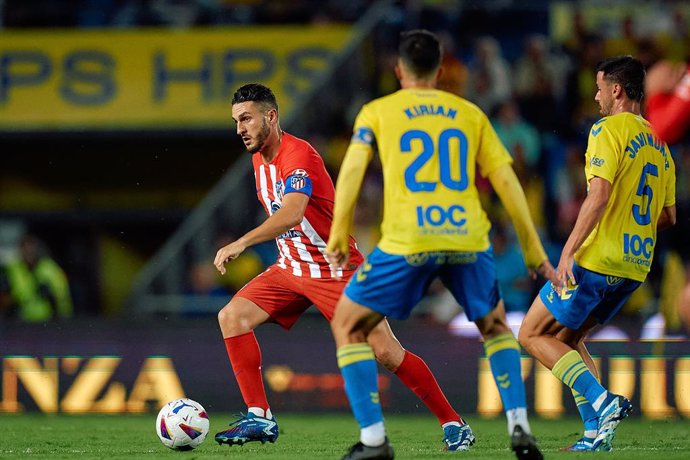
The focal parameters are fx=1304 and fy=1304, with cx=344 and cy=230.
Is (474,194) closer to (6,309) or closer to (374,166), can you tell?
(374,166)

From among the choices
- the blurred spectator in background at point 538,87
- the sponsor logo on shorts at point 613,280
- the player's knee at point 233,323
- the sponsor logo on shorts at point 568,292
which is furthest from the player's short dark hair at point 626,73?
the blurred spectator in background at point 538,87

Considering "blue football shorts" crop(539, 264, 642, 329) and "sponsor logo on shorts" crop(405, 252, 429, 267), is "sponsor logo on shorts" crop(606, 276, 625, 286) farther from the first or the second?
"sponsor logo on shorts" crop(405, 252, 429, 267)

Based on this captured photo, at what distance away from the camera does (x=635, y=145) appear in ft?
23.3

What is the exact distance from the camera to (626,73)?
282 inches

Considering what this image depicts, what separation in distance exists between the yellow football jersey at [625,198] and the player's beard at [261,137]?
1.86m

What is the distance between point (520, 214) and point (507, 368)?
28.7 inches

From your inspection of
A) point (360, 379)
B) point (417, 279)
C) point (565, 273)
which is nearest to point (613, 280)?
point (565, 273)

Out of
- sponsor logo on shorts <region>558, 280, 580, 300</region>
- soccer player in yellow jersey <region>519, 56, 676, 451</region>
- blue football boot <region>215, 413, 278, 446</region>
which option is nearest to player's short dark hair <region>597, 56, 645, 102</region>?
soccer player in yellow jersey <region>519, 56, 676, 451</region>

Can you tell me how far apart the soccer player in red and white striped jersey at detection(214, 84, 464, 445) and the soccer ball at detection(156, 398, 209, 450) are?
0.14 m

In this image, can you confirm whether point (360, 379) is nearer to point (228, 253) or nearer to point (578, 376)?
point (228, 253)

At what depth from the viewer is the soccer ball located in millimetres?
7410

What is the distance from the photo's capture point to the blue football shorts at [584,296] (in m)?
7.13

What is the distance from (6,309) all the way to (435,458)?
8542 mm

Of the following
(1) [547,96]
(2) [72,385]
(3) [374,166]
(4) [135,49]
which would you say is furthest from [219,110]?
(2) [72,385]
